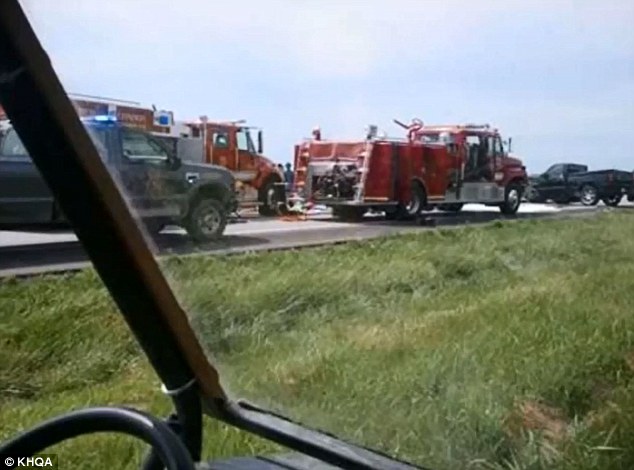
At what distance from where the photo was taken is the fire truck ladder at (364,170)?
2457 mm

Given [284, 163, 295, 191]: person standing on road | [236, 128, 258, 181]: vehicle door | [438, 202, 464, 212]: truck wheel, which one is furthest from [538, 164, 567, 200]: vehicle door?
[236, 128, 258, 181]: vehicle door

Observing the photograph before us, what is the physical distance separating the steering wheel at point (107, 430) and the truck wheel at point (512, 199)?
1746 mm

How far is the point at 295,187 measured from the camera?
110 inches

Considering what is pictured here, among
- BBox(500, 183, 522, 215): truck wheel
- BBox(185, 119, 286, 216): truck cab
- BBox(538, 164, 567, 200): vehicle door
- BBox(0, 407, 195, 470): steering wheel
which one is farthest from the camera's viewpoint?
BBox(500, 183, 522, 215): truck wheel

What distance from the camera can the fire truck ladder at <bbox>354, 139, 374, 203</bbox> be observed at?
2457 mm

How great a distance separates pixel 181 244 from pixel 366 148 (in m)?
0.87

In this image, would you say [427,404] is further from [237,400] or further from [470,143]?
[470,143]

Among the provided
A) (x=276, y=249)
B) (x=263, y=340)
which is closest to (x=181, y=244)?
(x=263, y=340)

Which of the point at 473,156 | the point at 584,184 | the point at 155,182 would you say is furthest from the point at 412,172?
the point at 155,182

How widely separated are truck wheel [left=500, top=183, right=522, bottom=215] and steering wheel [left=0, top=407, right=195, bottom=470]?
5.73 feet

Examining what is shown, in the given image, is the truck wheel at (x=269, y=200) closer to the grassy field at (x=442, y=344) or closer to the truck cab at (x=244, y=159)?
the truck cab at (x=244, y=159)

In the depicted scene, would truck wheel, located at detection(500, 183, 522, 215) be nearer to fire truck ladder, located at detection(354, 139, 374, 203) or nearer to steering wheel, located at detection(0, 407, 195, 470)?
fire truck ladder, located at detection(354, 139, 374, 203)

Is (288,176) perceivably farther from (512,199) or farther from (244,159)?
(512,199)

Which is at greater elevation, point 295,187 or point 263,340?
point 295,187
